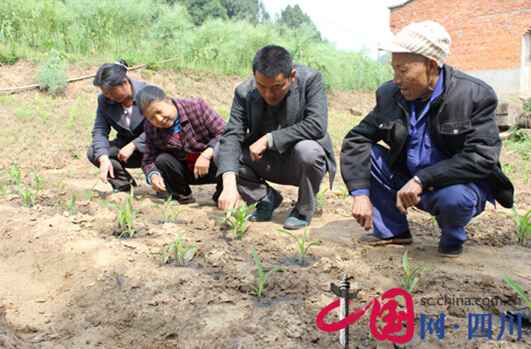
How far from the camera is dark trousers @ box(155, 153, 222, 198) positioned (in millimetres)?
3893

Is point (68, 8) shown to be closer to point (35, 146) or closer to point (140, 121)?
point (35, 146)

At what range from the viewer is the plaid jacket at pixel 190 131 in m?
3.78

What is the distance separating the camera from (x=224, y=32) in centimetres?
1252

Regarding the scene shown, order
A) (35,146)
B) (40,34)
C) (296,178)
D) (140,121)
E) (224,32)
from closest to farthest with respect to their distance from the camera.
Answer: (296,178)
(140,121)
(35,146)
(40,34)
(224,32)

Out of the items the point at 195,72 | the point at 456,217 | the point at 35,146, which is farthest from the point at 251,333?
the point at 195,72

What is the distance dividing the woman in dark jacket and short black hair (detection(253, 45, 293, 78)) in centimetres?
164

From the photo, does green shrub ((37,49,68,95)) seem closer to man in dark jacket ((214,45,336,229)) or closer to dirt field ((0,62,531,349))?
dirt field ((0,62,531,349))

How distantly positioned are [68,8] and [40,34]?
146 cm

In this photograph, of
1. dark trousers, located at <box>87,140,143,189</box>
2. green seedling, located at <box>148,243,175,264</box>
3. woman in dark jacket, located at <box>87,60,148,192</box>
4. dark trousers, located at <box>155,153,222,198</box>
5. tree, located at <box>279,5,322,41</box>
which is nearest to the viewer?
green seedling, located at <box>148,243,175,264</box>

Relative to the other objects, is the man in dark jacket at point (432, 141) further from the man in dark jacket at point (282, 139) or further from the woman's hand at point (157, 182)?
the woman's hand at point (157, 182)

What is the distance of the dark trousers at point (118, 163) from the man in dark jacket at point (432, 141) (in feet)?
7.95

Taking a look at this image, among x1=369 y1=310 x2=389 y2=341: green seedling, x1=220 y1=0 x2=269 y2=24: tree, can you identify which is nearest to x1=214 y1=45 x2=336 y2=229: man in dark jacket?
x1=369 y1=310 x2=389 y2=341: green seedling

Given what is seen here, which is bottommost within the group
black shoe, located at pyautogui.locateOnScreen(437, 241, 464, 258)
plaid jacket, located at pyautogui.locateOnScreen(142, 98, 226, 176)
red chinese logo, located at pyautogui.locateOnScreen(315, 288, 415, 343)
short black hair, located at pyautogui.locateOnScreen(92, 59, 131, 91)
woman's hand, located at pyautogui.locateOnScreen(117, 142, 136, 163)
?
black shoe, located at pyautogui.locateOnScreen(437, 241, 464, 258)

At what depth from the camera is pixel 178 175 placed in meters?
3.96
